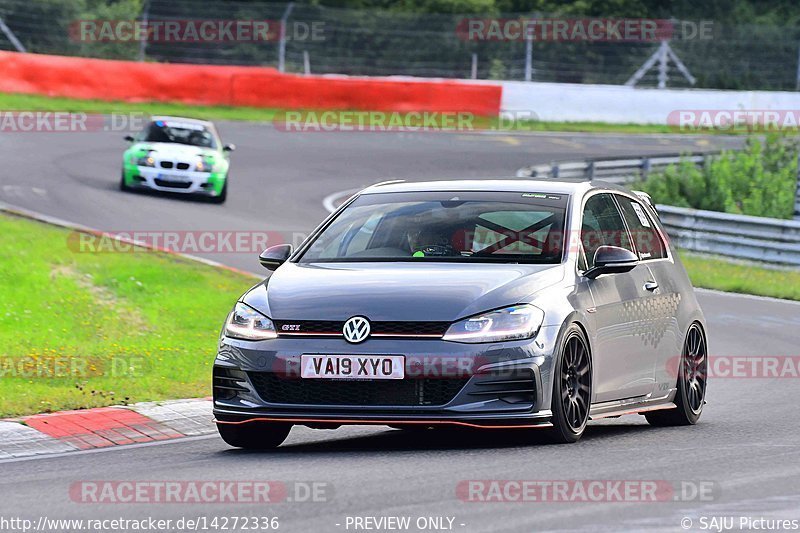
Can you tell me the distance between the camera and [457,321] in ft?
27.2

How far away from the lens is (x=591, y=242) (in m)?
9.68

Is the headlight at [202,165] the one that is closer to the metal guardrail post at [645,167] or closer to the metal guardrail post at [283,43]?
the metal guardrail post at [645,167]

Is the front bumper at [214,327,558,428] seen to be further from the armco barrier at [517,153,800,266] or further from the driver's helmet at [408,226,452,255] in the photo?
the armco barrier at [517,153,800,266]

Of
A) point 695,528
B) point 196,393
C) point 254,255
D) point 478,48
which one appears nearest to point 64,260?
point 254,255

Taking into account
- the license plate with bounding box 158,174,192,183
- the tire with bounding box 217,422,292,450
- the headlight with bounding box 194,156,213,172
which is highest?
the tire with bounding box 217,422,292,450

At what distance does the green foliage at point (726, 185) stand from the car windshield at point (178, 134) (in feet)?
29.7

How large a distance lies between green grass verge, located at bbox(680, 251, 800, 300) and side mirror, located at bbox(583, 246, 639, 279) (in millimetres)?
12351

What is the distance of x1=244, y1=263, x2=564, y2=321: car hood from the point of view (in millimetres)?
8375

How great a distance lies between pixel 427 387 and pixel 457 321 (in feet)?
1.23
